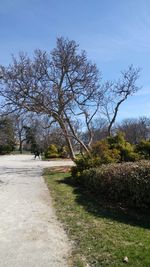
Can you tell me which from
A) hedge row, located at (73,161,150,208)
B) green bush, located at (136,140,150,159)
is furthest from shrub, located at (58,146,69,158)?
hedge row, located at (73,161,150,208)

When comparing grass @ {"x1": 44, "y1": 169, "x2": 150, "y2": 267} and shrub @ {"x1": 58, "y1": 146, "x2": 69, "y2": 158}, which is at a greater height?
shrub @ {"x1": 58, "y1": 146, "x2": 69, "y2": 158}

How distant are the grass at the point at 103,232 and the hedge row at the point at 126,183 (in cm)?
38

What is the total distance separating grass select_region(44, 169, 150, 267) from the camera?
221 inches

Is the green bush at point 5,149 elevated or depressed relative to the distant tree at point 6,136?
depressed

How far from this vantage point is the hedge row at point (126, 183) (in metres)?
9.40

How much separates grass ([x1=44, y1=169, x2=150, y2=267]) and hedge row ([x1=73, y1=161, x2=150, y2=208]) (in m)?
0.38

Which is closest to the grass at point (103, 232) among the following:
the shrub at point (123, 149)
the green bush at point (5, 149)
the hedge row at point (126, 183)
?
the hedge row at point (126, 183)

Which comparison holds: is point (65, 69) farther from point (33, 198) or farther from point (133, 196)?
point (133, 196)

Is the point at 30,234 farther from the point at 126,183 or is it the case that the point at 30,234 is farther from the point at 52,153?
the point at 52,153

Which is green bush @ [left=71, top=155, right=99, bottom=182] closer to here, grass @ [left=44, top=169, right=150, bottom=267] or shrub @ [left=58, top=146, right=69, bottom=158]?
grass @ [left=44, top=169, right=150, bottom=267]

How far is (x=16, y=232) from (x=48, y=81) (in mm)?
17932

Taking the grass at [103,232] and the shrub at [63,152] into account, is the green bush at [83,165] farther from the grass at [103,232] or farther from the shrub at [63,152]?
the shrub at [63,152]

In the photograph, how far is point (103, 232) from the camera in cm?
722

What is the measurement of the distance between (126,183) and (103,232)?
297 centimetres
